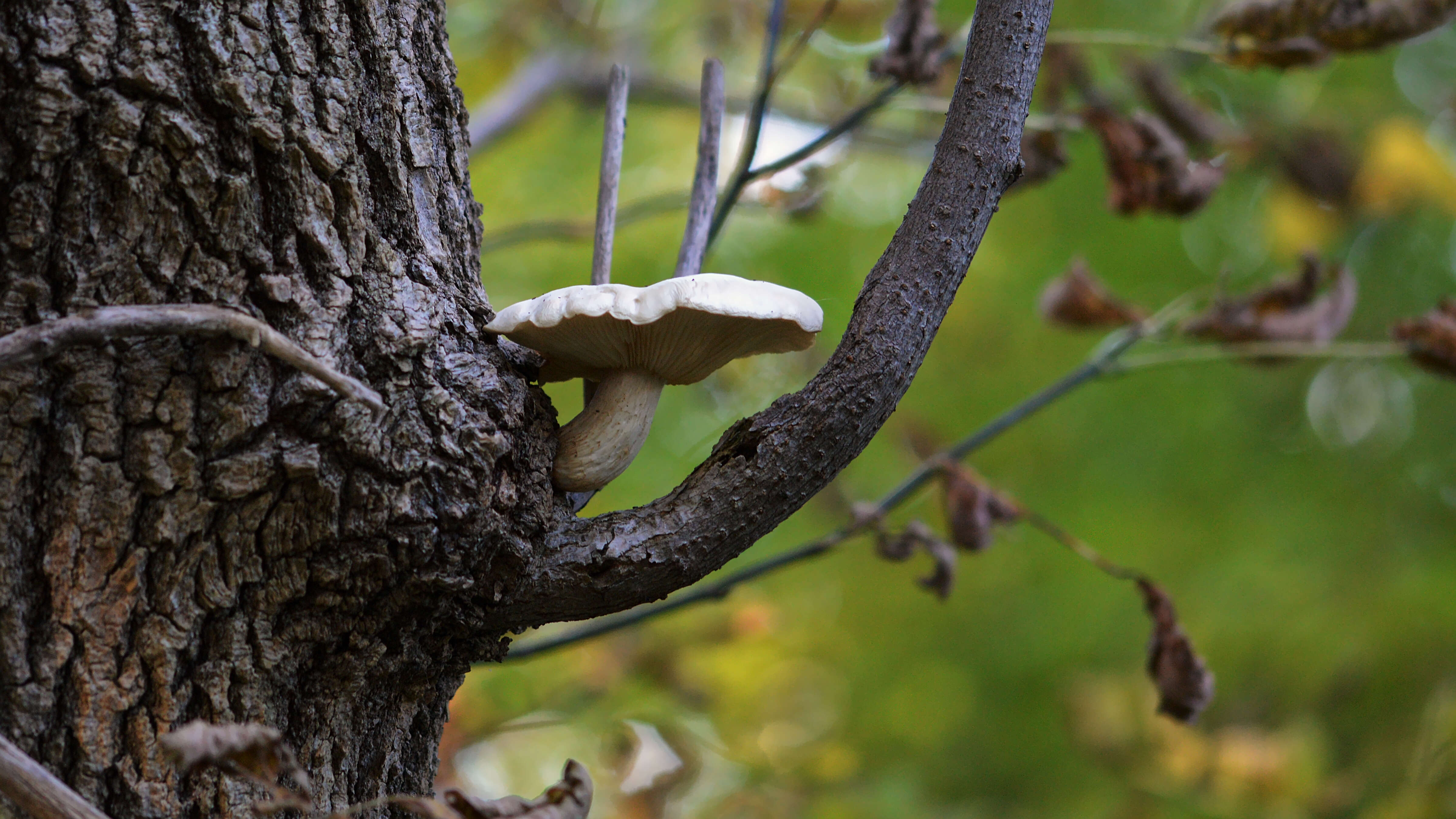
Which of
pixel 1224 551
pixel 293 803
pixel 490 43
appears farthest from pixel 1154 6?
pixel 293 803

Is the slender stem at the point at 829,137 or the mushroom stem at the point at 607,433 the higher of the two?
the slender stem at the point at 829,137

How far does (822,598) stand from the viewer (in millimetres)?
3883

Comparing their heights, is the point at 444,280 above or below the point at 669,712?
above

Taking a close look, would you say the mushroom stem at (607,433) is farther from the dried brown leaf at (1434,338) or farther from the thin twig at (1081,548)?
the dried brown leaf at (1434,338)

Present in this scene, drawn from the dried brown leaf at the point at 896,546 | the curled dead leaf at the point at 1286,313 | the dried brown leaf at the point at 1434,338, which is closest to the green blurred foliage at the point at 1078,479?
the curled dead leaf at the point at 1286,313

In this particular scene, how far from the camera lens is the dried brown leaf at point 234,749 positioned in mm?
566

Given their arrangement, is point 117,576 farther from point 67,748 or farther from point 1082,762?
point 1082,762

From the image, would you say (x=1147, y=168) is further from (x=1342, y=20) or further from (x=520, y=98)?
(x=520, y=98)

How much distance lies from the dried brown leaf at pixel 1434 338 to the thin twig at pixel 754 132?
3.01 feet

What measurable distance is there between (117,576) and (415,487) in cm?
23

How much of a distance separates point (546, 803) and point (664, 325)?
404mm

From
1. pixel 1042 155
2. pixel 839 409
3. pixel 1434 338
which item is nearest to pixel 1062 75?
pixel 1042 155

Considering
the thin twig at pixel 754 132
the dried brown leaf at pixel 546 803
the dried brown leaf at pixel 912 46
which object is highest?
the dried brown leaf at pixel 912 46

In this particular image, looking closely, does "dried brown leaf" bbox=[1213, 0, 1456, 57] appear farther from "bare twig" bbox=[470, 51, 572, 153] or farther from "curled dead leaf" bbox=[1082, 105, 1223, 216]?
"bare twig" bbox=[470, 51, 572, 153]
